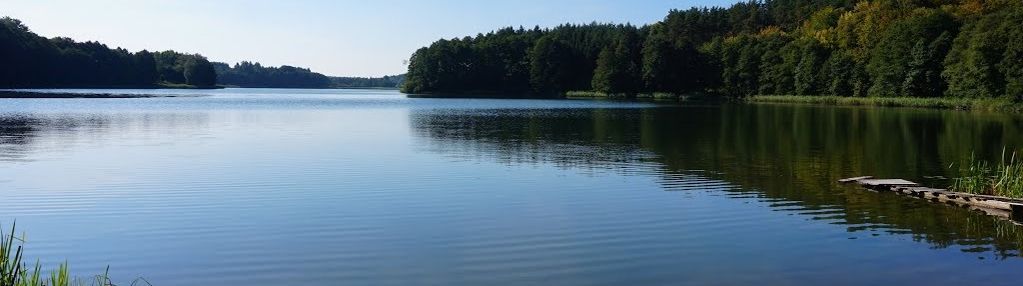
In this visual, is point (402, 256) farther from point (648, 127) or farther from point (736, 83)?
point (736, 83)

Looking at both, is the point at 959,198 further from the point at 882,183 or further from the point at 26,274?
the point at 26,274

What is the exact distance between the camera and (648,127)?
4528 cm

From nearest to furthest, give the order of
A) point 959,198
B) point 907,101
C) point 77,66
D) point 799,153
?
point 959,198
point 799,153
point 907,101
point 77,66

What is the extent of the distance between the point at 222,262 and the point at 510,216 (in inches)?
224

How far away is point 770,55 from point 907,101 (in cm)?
2702

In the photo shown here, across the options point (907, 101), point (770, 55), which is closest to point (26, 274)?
point (907, 101)

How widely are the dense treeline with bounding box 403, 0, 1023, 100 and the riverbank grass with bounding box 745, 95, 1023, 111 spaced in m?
0.92

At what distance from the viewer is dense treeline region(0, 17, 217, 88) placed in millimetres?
119812

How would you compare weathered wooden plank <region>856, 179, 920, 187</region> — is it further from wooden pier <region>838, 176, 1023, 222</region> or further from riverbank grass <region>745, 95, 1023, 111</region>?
Result: riverbank grass <region>745, 95, 1023, 111</region>

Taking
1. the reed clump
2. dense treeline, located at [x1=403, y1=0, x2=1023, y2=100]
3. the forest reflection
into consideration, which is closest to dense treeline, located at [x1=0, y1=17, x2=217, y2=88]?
dense treeline, located at [x1=403, y1=0, x2=1023, y2=100]

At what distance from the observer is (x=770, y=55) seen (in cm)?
10094

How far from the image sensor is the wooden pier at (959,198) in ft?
54.0

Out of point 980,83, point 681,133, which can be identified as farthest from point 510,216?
point 980,83

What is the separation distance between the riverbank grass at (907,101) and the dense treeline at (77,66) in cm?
9838
